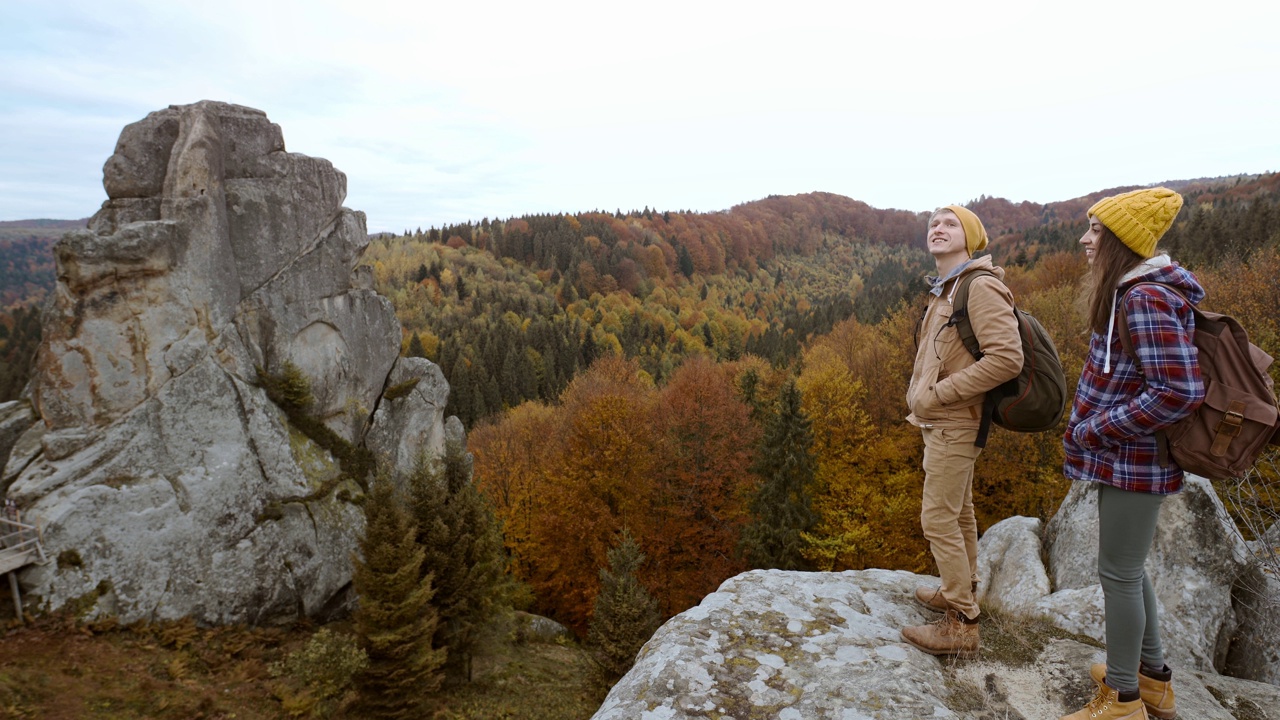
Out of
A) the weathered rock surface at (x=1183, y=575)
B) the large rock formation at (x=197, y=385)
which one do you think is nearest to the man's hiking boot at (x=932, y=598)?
the weathered rock surface at (x=1183, y=575)

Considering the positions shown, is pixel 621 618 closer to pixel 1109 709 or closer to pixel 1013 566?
pixel 1013 566

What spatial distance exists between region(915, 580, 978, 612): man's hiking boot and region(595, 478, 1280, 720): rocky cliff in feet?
0.29

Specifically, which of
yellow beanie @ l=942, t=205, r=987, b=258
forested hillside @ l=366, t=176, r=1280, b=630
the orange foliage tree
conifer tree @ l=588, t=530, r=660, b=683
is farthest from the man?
the orange foliage tree

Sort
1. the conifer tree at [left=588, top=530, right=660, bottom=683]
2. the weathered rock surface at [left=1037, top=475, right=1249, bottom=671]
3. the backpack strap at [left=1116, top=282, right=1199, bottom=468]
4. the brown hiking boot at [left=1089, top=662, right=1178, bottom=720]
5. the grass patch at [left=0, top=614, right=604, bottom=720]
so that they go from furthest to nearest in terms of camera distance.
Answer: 1. the conifer tree at [left=588, top=530, right=660, bottom=683]
2. the grass patch at [left=0, top=614, right=604, bottom=720]
3. the weathered rock surface at [left=1037, top=475, right=1249, bottom=671]
4. the brown hiking boot at [left=1089, top=662, right=1178, bottom=720]
5. the backpack strap at [left=1116, top=282, right=1199, bottom=468]

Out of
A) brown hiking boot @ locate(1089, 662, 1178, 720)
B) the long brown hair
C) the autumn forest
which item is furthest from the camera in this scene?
the autumn forest

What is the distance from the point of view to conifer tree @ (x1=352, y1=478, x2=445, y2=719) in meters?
15.1

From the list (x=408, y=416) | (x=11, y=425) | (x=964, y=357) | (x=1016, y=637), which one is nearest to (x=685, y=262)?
(x=408, y=416)

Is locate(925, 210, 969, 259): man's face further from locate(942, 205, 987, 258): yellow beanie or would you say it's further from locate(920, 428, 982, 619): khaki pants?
locate(920, 428, 982, 619): khaki pants

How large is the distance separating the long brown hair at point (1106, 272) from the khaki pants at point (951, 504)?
3.93 feet

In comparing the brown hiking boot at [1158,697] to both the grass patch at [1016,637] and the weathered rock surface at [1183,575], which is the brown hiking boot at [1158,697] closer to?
the grass patch at [1016,637]

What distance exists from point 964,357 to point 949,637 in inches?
92.8

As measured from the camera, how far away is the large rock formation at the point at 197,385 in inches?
634

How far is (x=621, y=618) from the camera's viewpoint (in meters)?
16.9

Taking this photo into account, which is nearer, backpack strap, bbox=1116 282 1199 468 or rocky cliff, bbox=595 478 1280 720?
backpack strap, bbox=1116 282 1199 468
